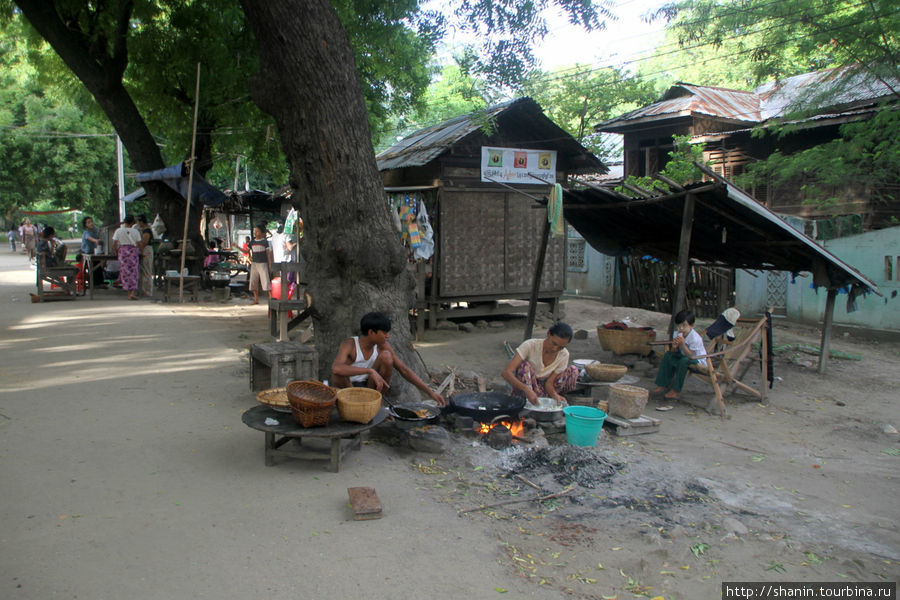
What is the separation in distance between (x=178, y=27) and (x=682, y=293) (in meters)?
12.5

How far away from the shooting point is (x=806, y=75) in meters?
18.4

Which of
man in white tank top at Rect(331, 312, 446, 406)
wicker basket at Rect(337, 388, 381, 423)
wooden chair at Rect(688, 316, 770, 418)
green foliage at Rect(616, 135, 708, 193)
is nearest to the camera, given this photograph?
wicker basket at Rect(337, 388, 381, 423)

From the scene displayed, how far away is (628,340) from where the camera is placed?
940 cm

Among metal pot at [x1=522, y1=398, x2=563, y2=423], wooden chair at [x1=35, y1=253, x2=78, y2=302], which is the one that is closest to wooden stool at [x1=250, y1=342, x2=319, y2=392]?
metal pot at [x1=522, y1=398, x2=563, y2=423]

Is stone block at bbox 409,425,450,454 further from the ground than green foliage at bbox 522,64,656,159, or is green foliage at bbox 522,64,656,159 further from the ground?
green foliage at bbox 522,64,656,159

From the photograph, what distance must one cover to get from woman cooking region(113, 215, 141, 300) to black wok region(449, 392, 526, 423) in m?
11.0

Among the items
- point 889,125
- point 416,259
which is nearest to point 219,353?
point 416,259

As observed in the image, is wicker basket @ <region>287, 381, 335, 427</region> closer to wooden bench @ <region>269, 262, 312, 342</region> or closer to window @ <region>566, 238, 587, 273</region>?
wooden bench @ <region>269, 262, 312, 342</region>

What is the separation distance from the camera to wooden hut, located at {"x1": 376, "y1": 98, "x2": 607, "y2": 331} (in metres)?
11.3

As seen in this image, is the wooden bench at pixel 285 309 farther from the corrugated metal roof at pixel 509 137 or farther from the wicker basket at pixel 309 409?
the corrugated metal roof at pixel 509 137

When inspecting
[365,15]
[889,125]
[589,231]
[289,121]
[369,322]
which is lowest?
[369,322]

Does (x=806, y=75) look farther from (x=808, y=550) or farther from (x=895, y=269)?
(x=808, y=550)

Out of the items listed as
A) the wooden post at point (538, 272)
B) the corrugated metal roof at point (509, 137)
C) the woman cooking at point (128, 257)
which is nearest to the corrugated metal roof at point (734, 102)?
the corrugated metal roof at point (509, 137)

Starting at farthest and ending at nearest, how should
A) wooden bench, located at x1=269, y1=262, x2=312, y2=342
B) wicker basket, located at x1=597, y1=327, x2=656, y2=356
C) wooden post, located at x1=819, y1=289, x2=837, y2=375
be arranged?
wicker basket, located at x1=597, y1=327, x2=656, y2=356 < wooden post, located at x1=819, y1=289, x2=837, y2=375 < wooden bench, located at x1=269, y1=262, x2=312, y2=342
